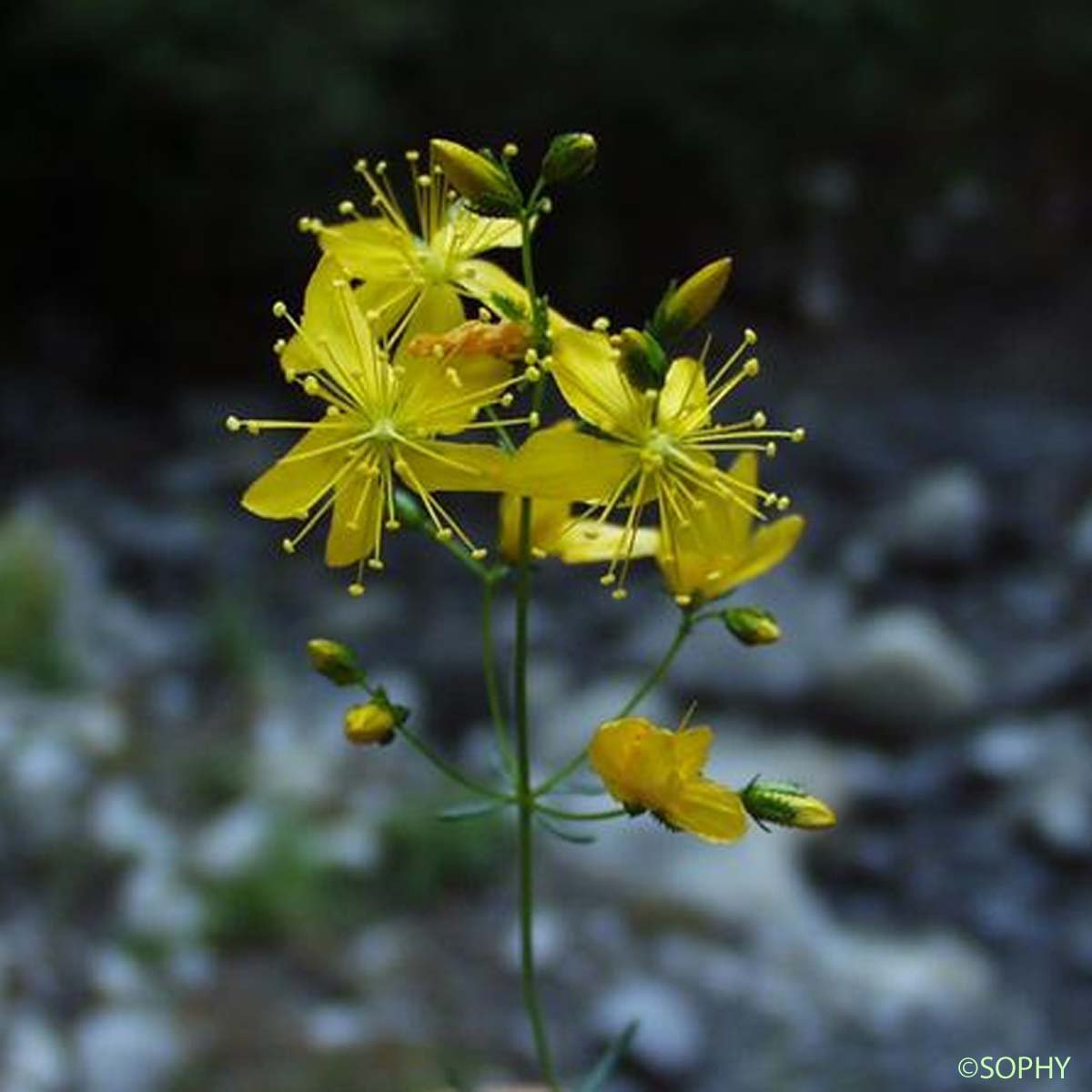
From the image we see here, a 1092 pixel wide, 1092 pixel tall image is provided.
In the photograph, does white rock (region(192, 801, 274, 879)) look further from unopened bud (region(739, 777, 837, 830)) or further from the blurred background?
unopened bud (region(739, 777, 837, 830))

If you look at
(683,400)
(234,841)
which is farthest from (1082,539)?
(683,400)

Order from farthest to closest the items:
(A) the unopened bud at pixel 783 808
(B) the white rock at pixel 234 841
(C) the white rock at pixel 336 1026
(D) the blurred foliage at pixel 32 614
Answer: (D) the blurred foliage at pixel 32 614, (B) the white rock at pixel 234 841, (C) the white rock at pixel 336 1026, (A) the unopened bud at pixel 783 808

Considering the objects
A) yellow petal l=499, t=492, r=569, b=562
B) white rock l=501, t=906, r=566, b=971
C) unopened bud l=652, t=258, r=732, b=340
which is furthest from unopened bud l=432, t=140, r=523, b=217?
white rock l=501, t=906, r=566, b=971

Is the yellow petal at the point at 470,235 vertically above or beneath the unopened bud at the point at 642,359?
above

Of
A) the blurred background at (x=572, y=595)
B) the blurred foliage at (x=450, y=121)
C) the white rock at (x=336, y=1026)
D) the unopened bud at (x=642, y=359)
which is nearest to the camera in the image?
the unopened bud at (x=642, y=359)

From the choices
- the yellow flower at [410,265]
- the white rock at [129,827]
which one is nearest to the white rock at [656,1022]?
the white rock at [129,827]

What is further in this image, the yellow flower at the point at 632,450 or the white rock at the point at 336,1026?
the white rock at the point at 336,1026

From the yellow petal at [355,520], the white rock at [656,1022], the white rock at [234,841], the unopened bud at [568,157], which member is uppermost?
the white rock at [234,841]

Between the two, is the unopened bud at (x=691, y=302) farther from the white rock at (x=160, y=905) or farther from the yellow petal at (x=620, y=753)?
the white rock at (x=160, y=905)
